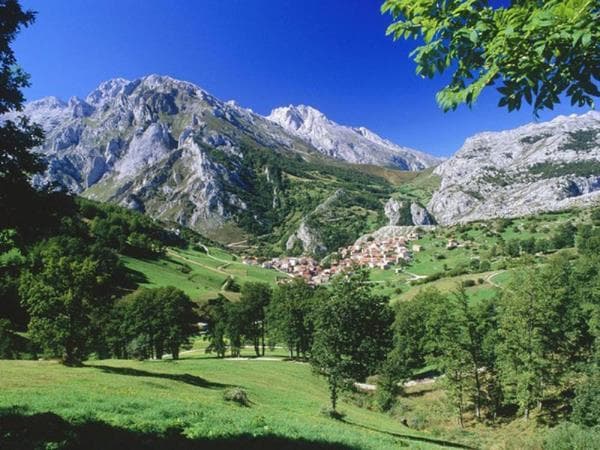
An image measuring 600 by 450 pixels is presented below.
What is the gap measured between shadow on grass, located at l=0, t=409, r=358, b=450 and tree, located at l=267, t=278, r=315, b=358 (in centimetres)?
6375

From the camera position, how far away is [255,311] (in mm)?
88688

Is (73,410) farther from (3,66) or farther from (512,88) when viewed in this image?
(512,88)

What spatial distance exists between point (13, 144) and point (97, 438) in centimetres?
1026

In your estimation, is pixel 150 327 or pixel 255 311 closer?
pixel 150 327

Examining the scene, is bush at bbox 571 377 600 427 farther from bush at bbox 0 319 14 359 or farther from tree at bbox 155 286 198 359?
bush at bbox 0 319 14 359

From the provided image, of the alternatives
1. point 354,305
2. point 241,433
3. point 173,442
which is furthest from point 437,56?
point 354,305

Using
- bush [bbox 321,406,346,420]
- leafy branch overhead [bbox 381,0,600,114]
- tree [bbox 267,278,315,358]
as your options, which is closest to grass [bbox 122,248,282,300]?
tree [bbox 267,278,315,358]

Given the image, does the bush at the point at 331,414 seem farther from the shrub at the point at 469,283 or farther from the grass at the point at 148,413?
the shrub at the point at 469,283

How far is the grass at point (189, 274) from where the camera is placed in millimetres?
137625

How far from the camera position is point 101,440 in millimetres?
11008

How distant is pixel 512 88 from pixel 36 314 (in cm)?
4871

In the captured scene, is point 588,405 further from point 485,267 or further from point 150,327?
point 485,267

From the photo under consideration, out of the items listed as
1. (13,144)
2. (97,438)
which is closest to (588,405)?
(97,438)

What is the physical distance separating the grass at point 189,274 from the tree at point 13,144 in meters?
120
